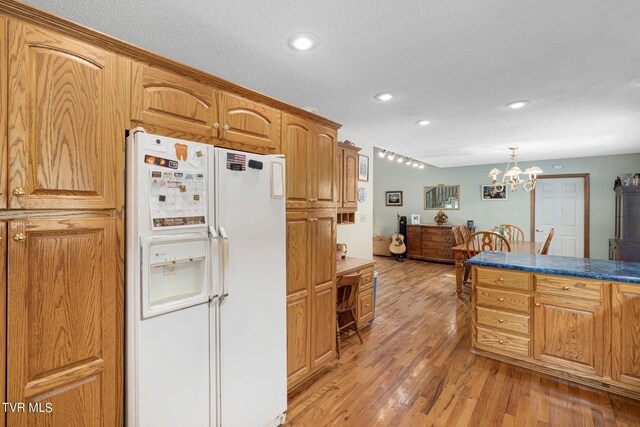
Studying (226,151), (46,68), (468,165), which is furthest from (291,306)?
(468,165)

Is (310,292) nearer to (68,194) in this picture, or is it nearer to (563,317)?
(68,194)

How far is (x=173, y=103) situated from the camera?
5.07 feet

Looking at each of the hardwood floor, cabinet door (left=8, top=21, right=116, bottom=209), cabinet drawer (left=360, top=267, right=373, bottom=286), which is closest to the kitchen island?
the hardwood floor

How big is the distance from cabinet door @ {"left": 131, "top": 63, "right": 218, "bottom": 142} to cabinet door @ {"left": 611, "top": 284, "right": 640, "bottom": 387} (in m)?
3.07

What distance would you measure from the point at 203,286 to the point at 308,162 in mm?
1208

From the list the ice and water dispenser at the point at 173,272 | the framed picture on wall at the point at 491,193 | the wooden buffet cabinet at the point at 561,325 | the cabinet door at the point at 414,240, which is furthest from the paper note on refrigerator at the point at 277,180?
the framed picture on wall at the point at 491,193

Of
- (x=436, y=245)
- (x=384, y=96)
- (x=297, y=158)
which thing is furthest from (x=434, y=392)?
(x=436, y=245)

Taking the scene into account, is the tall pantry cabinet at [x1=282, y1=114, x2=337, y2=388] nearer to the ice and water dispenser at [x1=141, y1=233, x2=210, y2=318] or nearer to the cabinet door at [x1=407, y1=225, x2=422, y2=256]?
the ice and water dispenser at [x1=141, y1=233, x2=210, y2=318]

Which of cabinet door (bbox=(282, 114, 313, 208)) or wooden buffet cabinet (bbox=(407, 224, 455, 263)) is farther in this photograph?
wooden buffet cabinet (bbox=(407, 224, 455, 263))

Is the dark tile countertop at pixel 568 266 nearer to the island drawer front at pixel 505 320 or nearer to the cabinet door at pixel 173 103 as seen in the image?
the island drawer front at pixel 505 320

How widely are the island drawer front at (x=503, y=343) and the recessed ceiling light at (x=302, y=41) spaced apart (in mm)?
2827

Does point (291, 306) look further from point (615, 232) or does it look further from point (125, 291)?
point (615, 232)

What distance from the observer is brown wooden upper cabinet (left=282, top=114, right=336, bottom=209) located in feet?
7.17

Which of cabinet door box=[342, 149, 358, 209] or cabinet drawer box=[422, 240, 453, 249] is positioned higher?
cabinet door box=[342, 149, 358, 209]
